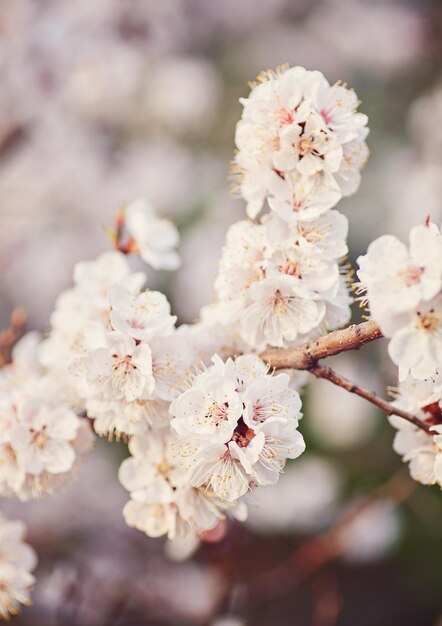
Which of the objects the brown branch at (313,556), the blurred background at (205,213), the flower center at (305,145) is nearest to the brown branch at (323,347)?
the flower center at (305,145)

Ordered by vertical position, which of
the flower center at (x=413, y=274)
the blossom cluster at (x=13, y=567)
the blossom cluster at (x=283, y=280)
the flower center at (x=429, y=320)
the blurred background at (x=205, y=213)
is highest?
the blurred background at (x=205, y=213)

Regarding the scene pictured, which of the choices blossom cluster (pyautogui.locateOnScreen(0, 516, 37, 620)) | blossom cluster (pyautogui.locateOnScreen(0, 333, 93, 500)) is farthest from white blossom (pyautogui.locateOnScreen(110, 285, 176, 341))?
blossom cluster (pyautogui.locateOnScreen(0, 516, 37, 620))

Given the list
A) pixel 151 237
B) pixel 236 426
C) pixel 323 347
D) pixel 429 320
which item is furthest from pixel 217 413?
pixel 151 237

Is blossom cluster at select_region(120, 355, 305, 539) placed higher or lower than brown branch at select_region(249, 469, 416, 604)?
lower

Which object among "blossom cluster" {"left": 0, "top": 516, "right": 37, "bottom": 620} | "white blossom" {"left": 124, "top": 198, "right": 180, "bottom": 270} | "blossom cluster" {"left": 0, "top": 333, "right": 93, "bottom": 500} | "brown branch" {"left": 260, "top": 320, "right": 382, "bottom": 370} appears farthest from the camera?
"white blossom" {"left": 124, "top": 198, "right": 180, "bottom": 270}

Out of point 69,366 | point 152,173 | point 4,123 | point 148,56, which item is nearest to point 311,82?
point 69,366

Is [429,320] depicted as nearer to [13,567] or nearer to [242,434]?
[242,434]

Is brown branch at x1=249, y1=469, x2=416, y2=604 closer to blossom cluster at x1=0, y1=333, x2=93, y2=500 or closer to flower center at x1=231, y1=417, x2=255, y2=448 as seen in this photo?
blossom cluster at x1=0, y1=333, x2=93, y2=500

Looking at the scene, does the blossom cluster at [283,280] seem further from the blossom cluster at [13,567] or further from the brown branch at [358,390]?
the blossom cluster at [13,567]
